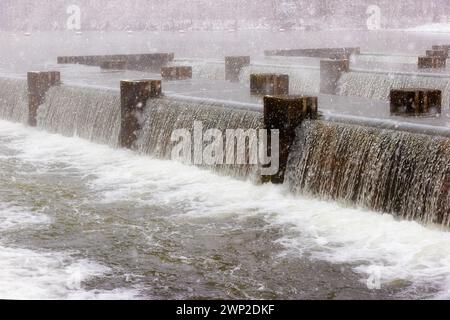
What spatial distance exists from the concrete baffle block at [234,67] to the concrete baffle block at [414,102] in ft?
48.3

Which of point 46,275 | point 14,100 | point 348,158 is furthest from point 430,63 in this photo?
point 46,275

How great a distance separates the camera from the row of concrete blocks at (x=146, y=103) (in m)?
14.8

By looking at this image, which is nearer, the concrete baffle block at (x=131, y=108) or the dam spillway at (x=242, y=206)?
the dam spillway at (x=242, y=206)

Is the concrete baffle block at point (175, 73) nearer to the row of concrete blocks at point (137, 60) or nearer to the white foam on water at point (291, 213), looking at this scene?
the white foam on water at point (291, 213)

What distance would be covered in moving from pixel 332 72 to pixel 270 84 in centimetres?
598

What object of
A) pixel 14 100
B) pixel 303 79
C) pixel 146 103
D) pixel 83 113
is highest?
pixel 303 79

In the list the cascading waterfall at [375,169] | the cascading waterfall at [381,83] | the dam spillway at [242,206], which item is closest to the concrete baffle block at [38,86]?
the dam spillway at [242,206]

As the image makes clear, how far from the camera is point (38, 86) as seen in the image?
23047mm

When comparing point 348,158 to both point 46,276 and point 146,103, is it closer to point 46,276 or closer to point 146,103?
point 46,276

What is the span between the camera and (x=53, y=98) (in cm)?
2277

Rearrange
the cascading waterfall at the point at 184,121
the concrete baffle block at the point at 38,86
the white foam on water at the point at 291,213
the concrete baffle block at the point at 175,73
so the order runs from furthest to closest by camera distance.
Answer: the concrete baffle block at the point at 175,73, the concrete baffle block at the point at 38,86, the cascading waterfall at the point at 184,121, the white foam on water at the point at 291,213

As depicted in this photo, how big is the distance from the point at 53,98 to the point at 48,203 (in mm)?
9107

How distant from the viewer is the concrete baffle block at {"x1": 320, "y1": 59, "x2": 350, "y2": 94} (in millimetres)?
25406

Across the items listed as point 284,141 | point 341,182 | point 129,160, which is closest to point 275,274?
point 341,182
